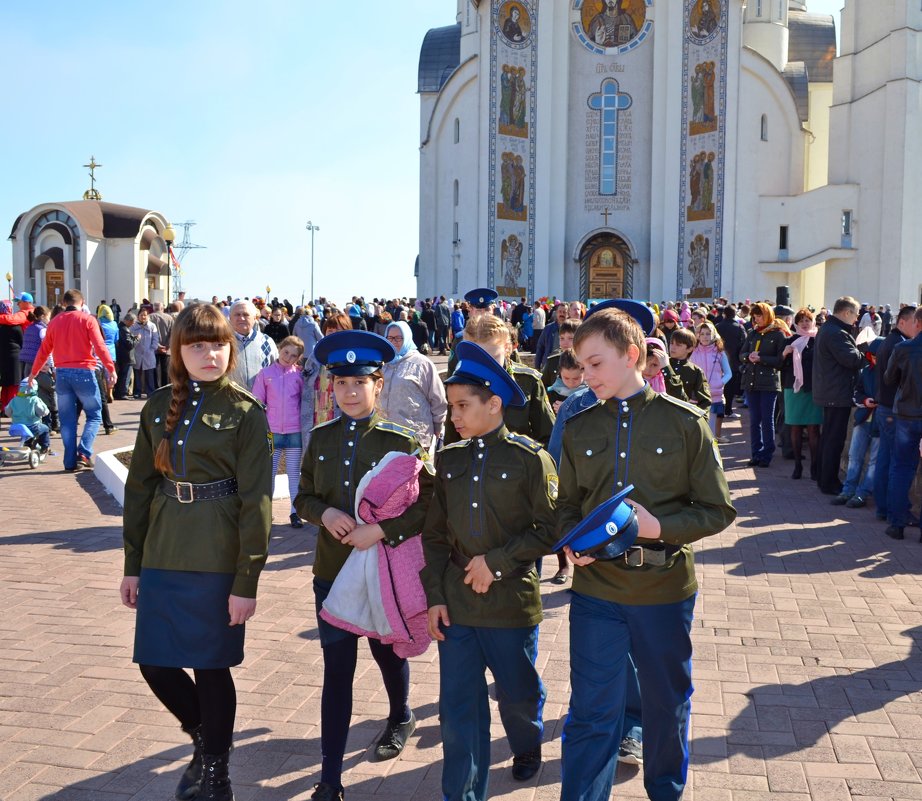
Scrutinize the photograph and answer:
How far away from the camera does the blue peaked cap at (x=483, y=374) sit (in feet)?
12.6

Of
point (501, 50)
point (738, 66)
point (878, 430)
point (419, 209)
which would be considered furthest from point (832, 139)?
point (878, 430)

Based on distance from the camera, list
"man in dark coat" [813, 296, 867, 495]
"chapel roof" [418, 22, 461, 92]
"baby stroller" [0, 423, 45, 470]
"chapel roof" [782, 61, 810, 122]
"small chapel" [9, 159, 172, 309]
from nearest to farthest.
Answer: "man in dark coat" [813, 296, 867, 495] → "baby stroller" [0, 423, 45, 470] → "small chapel" [9, 159, 172, 309] → "chapel roof" [782, 61, 810, 122] → "chapel roof" [418, 22, 461, 92]

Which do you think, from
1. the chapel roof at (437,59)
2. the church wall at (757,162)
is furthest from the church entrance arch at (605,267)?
the chapel roof at (437,59)

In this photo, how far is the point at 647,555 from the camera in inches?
137

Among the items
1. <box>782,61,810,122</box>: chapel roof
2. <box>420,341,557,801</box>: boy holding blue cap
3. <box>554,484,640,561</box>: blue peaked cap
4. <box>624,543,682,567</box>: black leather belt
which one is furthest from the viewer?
→ <box>782,61,810,122</box>: chapel roof

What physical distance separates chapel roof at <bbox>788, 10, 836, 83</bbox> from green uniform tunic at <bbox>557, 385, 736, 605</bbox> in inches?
1888

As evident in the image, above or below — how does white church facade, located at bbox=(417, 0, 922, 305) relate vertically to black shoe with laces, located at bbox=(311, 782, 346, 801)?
above

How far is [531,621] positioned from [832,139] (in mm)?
39615

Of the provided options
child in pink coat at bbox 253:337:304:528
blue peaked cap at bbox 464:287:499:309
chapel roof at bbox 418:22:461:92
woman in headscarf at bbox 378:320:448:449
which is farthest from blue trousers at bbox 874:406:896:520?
chapel roof at bbox 418:22:461:92

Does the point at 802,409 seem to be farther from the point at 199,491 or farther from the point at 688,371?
the point at 199,491

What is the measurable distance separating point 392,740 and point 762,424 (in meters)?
9.42

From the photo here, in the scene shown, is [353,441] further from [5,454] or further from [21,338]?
[21,338]

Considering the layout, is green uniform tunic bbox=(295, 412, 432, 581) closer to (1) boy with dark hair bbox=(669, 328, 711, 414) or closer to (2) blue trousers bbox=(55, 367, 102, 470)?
(1) boy with dark hair bbox=(669, 328, 711, 414)

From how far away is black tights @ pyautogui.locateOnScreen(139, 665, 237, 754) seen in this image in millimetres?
3857
